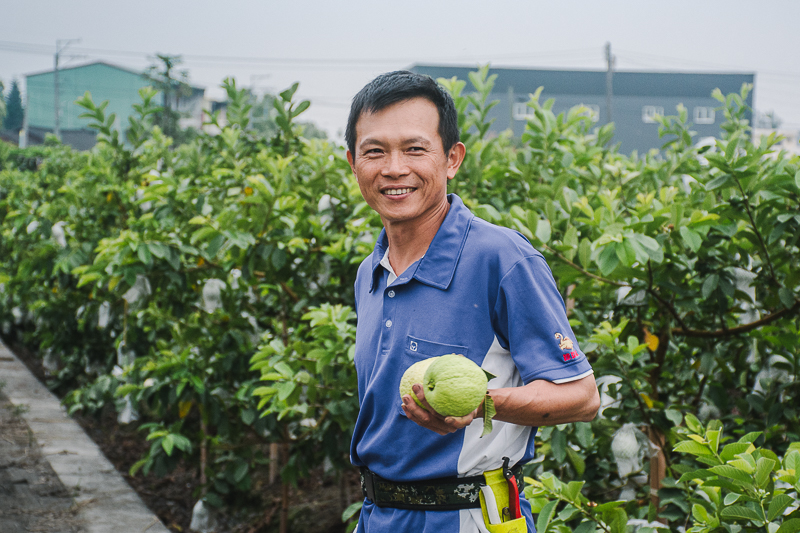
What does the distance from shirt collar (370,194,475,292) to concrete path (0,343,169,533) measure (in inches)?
107

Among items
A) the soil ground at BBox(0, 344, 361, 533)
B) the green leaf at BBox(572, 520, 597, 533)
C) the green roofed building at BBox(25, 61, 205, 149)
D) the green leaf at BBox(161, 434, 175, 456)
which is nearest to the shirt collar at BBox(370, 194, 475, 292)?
the green leaf at BBox(572, 520, 597, 533)

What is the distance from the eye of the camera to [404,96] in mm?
1337

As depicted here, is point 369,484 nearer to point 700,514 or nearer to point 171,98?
point 700,514

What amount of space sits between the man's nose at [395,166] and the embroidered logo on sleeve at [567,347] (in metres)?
0.44

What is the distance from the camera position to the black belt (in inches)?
50.4

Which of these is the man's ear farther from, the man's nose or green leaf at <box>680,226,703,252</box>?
green leaf at <box>680,226,703,252</box>

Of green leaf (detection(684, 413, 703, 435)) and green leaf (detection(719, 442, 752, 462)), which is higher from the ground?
green leaf (detection(719, 442, 752, 462))

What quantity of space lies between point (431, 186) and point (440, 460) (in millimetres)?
537

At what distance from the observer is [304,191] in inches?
125

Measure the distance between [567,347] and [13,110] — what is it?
2378 inches

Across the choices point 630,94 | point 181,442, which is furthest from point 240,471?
point 630,94

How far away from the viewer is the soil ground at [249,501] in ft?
12.1

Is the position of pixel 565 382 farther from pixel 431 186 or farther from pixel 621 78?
pixel 621 78

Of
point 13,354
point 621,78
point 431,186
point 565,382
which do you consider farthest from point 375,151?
point 621,78
